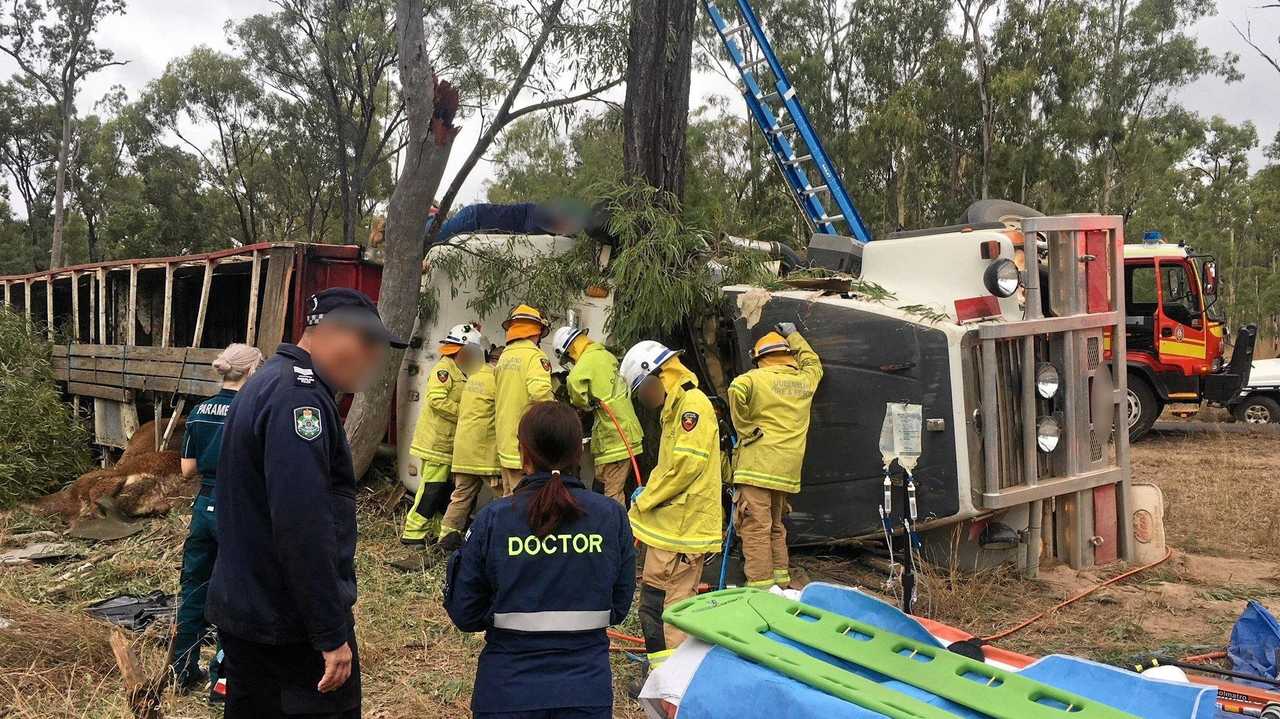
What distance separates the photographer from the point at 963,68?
84.4 feet

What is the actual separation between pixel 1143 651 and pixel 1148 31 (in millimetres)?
28331

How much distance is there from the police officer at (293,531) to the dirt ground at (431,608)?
68.6 inches

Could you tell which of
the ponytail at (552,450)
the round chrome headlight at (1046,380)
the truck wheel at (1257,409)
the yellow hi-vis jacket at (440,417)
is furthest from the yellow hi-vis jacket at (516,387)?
the truck wheel at (1257,409)

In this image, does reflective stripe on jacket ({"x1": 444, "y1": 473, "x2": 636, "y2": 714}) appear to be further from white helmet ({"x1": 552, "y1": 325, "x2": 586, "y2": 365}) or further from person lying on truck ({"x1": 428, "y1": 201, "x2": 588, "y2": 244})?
person lying on truck ({"x1": 428, "y1": 201, "x2": 588, "y2": 244})

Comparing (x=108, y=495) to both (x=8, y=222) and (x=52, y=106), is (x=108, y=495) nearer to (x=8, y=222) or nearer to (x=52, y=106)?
(x=52, y=106)

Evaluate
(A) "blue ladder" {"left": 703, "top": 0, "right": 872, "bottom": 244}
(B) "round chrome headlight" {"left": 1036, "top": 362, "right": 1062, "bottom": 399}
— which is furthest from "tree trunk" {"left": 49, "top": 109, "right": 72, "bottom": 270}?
(B) "round chrome headlight" {"left": 1036, "top": 362, "right": 1062, "bottom": 399}

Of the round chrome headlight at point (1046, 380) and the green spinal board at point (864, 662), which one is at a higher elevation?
the round chrome headlight at point (1046, 380)

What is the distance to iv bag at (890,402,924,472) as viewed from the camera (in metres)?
4.84

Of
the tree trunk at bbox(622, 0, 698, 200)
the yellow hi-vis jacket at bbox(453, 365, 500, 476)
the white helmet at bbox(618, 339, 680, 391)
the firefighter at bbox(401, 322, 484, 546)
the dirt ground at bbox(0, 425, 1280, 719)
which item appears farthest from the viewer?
the tree trunk at bbox(622, 0, 698, 200)

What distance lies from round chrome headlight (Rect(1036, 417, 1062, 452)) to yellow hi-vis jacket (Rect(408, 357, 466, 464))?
407 cm

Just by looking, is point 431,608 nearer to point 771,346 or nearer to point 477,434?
point 477,434

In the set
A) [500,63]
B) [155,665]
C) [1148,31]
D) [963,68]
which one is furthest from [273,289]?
[1148,31]

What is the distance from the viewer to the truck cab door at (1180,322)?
38.7 feet

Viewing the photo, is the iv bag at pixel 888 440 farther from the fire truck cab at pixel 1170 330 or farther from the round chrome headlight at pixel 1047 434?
the fire truck cab at pixel 1170 330
